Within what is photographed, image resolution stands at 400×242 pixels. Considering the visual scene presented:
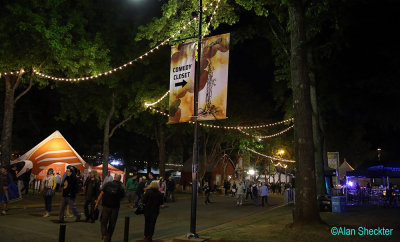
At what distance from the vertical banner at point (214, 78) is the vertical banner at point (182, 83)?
39cm

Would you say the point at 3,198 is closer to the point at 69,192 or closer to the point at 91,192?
the point at 69,192

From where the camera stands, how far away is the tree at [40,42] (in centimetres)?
1700

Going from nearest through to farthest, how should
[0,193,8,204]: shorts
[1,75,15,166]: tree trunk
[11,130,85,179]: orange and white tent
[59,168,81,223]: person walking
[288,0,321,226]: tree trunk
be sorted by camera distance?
[288,0,321,226]: tree trunk, [59,168,81,223]: person walking, [0,193,8,204]: shorts, [1,75,15,166]: tree trunk, [11,130,85,179]: orange and white tent

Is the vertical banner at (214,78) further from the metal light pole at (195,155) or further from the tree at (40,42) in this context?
the tree at (40,42)

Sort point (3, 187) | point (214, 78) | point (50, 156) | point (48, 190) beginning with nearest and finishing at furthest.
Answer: point (214, 78), point (3, 187), point (48, 190), point (50, 156)

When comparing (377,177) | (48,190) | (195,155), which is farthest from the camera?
(377,177)

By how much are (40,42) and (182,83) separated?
33.1 feet

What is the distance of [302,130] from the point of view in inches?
443

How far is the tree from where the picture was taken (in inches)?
669

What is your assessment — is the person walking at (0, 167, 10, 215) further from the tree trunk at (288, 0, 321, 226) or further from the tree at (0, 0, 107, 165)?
the tree trunk at (288, 0, 321, 226)

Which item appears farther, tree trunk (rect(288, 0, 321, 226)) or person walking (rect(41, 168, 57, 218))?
person walking (rect(41, 168, 57, 218))

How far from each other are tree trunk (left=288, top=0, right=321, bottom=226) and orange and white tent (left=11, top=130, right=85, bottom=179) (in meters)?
18.3

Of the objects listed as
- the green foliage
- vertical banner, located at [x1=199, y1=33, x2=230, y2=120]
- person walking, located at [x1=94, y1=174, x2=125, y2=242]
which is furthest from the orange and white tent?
vertical banner, located at [x1=199, y1=33, x2=230, y2=120]

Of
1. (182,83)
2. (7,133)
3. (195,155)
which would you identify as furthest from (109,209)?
(7,133)
